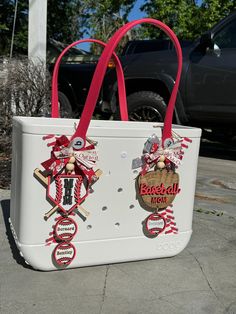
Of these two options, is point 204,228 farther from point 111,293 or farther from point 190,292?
point 111,293

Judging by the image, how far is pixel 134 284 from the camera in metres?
2.39

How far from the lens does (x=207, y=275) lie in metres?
2.54

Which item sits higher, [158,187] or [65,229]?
[158,187]

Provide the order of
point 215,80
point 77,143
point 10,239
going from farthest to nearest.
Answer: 1. point 215,80
2. point 10,239
3. point 77,143

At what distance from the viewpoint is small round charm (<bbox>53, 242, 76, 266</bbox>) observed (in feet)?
8.09

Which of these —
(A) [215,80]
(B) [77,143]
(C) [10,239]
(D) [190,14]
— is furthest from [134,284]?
(D) [190,14]

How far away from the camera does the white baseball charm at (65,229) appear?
7.98ft

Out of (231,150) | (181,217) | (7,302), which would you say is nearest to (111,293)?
(7,302)

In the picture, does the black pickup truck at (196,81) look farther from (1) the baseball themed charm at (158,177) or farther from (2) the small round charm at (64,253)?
(2) the small round charm at (64,253)

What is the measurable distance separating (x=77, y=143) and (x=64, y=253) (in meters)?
0.66

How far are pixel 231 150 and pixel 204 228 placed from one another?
4572 mm

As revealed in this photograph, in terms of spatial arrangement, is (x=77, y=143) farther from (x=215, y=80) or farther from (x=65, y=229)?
(x=215, y=80)

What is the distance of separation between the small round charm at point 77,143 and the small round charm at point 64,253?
0.58 meters

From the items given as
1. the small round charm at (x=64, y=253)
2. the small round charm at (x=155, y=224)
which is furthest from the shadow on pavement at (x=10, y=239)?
the small round charm at (x=155, y=224)
